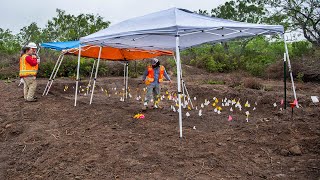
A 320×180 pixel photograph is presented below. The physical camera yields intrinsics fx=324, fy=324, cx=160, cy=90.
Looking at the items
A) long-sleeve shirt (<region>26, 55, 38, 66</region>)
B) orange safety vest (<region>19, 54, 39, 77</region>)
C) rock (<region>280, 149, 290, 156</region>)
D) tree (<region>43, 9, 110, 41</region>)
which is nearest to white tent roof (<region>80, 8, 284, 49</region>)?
long-sleeve shirt (<region>26, 55, 38, 66</region>)

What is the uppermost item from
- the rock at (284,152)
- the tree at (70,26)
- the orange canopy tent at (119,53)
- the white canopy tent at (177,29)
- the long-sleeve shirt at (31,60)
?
the tree at (70,26)

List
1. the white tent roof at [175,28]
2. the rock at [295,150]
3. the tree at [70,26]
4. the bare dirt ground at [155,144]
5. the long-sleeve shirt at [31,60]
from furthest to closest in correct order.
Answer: the tree at [70,26]
the long-sleeve shirt at [31,60]
the white tent roof at [175,28]
the rock at [295,150]
the bare dirt ground at [155,144]

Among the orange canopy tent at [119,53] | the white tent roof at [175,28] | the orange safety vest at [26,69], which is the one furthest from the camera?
the orange canopy tent at [119,53]

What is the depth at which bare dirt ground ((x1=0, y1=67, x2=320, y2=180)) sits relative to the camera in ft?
16.9

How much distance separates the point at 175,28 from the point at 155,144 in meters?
2.44

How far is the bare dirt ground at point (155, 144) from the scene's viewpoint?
5.16 meters

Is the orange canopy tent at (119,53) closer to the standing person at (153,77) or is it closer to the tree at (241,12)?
the standing person at (153,77)

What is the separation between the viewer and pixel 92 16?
29188 millimetres

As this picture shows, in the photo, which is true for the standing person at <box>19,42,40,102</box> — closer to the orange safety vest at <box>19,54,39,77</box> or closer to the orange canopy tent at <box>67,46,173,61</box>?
the orange safety vest at <box>19,54,39,77</box>

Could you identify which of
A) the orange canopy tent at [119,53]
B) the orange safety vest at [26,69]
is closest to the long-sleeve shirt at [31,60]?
the orange safety vest at [26,69]

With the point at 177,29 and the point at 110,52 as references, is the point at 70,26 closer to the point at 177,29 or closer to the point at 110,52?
the point at 110,52

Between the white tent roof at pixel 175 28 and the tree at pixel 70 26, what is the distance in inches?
732

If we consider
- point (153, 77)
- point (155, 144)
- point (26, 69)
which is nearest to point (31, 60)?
point (26, 69)

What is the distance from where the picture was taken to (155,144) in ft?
20.5
